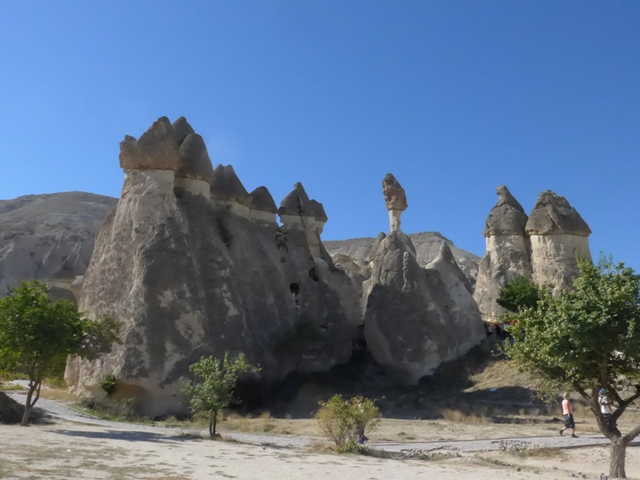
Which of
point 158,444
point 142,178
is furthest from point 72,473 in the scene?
point 142,178

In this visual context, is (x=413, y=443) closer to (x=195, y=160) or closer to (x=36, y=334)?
(x=36, y=334)

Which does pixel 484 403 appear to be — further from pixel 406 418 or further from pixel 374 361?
pixel 374 361

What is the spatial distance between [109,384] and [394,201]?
56.7 feet

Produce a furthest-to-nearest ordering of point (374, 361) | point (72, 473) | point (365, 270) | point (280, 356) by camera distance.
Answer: point (365, 270)
point (374, 361)
point (280, 356)
point (72, 473)

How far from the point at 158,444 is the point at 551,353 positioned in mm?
7232

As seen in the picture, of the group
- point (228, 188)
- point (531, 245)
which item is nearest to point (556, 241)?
point (531, 245)

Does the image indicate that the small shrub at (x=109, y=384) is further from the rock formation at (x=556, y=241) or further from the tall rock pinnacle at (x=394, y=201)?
the rock formation at (x=556, y=241)

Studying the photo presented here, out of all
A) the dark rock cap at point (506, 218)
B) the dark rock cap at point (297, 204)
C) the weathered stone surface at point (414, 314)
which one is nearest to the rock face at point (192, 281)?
the dark rock cap at point (297, 204)

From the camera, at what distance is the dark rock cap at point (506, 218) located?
107 ft

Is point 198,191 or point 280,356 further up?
point 198,191

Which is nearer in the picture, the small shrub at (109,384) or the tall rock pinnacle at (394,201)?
the small shrub at (109,384)

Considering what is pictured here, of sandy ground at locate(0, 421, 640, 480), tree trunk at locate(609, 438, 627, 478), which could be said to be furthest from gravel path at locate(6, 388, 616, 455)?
tree trunk at locate(609, 438, 627, 478)

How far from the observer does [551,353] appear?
9.82m

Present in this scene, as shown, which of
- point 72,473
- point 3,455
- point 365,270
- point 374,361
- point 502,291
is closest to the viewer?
point 72,473
